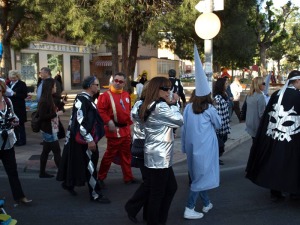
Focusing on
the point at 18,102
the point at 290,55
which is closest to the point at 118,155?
the point at 18,102

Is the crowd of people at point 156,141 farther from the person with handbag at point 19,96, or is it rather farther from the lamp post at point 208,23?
the lamp post at point 208,23

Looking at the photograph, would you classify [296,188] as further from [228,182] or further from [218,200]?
[228,182]

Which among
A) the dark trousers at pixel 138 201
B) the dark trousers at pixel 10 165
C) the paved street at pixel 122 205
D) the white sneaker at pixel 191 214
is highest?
the dark trousers at pixel 10 165

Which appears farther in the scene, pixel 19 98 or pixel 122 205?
pixel 19 98

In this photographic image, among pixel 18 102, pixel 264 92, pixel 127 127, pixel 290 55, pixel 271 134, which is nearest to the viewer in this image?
pixel 271 134

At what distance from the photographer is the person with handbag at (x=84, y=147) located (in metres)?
5.14

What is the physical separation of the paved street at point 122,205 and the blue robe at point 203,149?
48 centimetres

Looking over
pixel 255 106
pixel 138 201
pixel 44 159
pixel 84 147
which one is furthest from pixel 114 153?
pixel 255 106

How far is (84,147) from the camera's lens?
5352 millimetres

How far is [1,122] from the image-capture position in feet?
16.3

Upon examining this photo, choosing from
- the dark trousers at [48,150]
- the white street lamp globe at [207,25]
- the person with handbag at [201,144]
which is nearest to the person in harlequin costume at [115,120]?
the dark trousers at [48,150]

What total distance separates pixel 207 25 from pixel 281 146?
411 cm

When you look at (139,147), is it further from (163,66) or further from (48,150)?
(163,66)

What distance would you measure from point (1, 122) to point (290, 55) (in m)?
53.6
